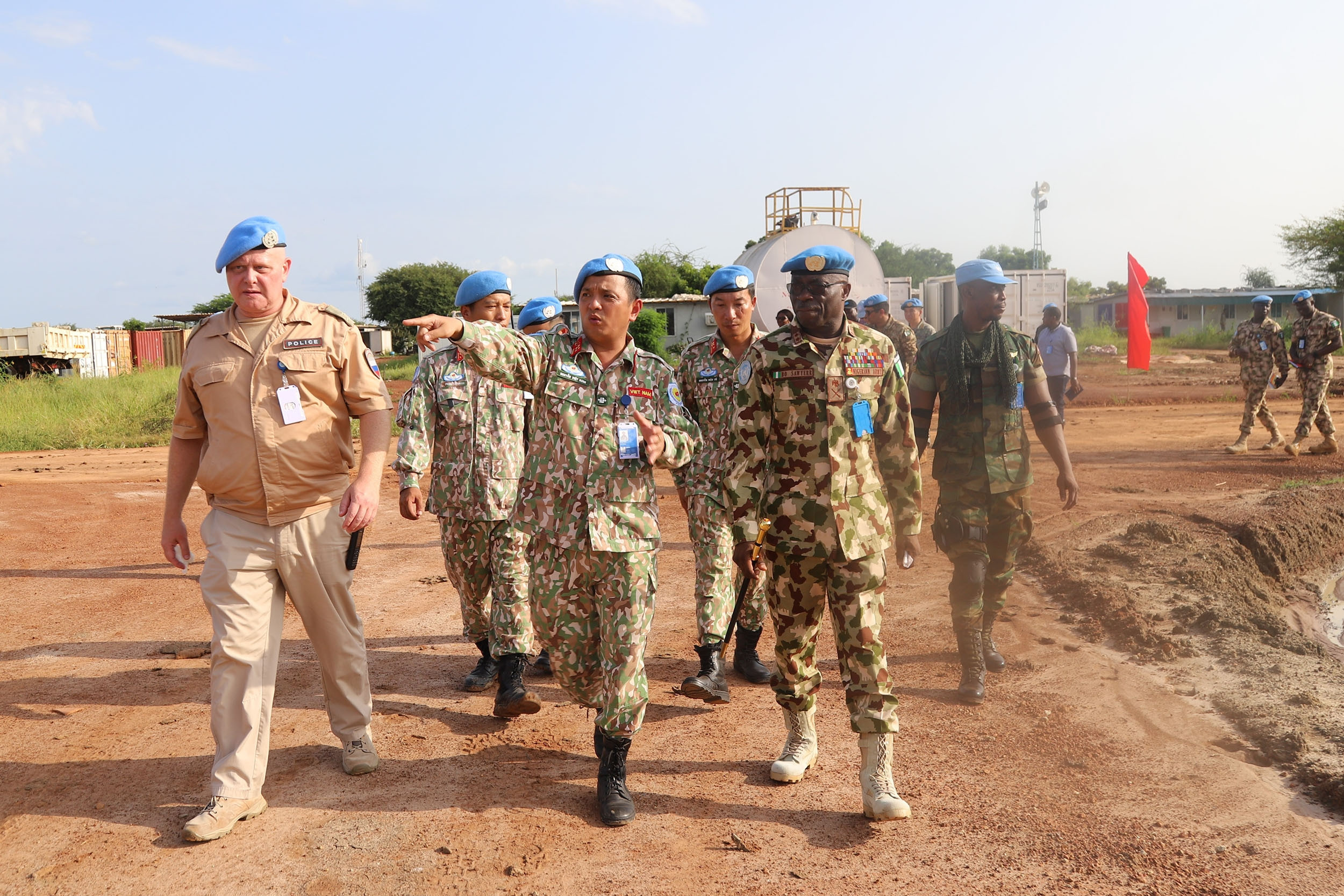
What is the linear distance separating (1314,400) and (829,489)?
11.0 m

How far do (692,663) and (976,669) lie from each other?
1.59m

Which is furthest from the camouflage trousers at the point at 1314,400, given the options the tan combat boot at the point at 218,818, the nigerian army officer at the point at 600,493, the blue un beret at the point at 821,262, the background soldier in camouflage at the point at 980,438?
the tan combat boot at the point at 218,818

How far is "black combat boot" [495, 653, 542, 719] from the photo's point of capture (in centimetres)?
461

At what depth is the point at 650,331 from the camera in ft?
Answer: 98.8

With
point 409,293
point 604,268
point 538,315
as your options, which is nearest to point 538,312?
point 538,315

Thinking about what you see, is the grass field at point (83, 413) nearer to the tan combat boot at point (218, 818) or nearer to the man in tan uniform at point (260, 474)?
the man in tan uniform at point (260, 474)

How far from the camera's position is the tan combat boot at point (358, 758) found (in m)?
4.04

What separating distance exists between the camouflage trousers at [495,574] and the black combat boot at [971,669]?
7.15ft

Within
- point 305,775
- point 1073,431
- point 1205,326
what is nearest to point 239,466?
point 305,775

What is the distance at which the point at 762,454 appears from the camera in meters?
3.71

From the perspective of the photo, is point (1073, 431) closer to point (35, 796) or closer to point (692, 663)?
point (692, 663)

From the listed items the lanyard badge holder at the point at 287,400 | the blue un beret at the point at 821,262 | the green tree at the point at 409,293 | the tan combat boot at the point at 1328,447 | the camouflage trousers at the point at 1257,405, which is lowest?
the tan combat boot at the point at 1328,447

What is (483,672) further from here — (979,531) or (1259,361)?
(1259,361)

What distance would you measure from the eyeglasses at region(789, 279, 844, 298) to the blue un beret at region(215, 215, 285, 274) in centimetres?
197
